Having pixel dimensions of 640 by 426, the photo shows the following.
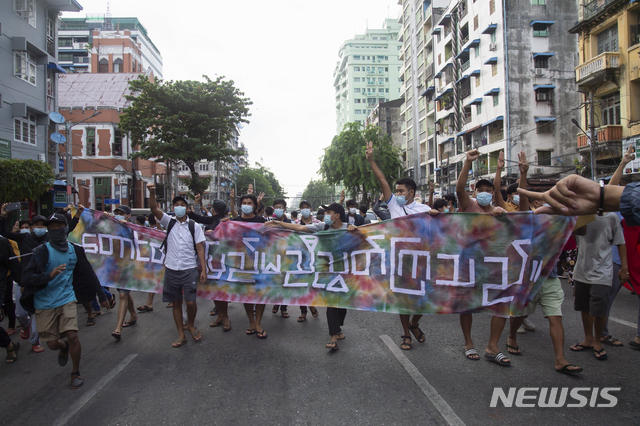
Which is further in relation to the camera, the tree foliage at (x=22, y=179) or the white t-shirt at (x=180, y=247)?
the tree foliage at (x=22, y=179)

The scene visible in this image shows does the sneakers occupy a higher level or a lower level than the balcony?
lower

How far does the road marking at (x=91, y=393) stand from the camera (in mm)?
3428

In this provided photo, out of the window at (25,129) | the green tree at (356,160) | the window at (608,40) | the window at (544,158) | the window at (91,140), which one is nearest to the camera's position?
the window at (25,129)

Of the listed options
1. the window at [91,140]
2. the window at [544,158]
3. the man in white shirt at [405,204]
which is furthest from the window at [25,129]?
the window at [544,158]

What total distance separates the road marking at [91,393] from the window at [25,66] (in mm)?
21790

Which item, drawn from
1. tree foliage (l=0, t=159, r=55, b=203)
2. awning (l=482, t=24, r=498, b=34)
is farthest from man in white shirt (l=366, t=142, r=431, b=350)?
awning (l=482, t=24, r=498, b=34)

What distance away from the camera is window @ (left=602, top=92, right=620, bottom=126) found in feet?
69.7

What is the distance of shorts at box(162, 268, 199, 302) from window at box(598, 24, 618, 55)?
2491cm

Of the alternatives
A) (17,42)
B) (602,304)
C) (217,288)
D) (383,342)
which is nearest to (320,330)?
(383,342)

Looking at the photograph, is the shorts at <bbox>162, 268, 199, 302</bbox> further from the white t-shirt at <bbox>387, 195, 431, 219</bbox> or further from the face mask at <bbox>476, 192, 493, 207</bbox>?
the face mask at <bbox>476, 192, 493, 207</bbox>

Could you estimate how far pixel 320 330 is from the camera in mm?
5914

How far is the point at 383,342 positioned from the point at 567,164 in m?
30.6

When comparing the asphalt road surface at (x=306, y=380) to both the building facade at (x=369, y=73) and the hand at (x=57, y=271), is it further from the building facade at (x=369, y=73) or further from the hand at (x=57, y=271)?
the building facade at (x=369, y=73)

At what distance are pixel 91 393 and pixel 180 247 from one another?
2.06 meters
